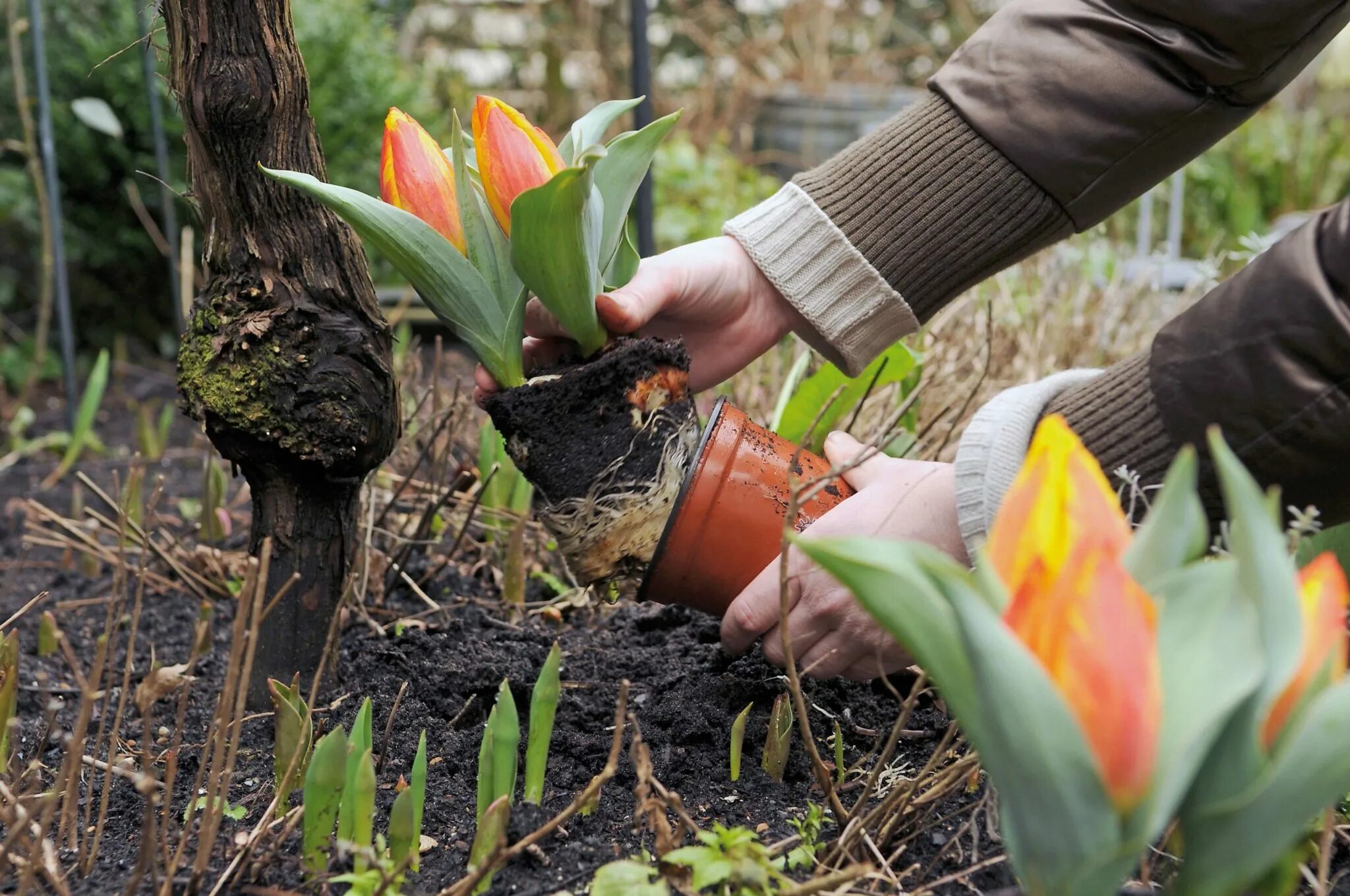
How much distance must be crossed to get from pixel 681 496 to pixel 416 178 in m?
0.44

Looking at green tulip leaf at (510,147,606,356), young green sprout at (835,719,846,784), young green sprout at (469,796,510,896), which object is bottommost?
young green sprout at (835,719,846,784)

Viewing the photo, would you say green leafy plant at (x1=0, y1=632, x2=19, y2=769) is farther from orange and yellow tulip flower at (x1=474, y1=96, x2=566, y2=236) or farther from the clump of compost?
orange and yellow tulip flower at (x1=474, y1=96, x2=566, y2=236)

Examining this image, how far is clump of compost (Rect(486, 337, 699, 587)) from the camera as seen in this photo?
124cm

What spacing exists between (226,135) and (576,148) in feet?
1.17

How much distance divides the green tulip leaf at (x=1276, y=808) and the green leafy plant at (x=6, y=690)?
39.4 inches

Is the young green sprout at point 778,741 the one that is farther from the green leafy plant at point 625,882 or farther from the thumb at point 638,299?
the thumb at point 638,299

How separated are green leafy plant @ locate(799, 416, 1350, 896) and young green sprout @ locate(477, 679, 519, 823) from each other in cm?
50

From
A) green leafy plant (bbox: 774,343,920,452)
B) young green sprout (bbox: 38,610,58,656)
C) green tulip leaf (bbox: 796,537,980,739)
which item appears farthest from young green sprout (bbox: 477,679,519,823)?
young green sprout (bbox: 38,610,58,656)

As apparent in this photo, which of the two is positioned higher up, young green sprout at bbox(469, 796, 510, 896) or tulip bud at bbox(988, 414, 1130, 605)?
tulip bud at bbox(988, 414, 1130, 605)

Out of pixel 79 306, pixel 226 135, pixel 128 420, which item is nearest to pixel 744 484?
pixel 226 135

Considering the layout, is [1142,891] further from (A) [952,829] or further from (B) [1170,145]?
(B) [1170,145]

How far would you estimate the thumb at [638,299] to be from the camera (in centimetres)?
126

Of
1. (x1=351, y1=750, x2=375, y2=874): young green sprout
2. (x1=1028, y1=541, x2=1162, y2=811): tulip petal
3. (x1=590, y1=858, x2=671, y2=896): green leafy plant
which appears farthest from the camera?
(x1=351, y1=750, x2=375, y2=874): young green sprout

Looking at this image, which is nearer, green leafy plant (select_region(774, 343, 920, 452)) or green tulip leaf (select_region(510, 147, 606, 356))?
green tulip leaf (select_region(510, 147, 606, 356))
